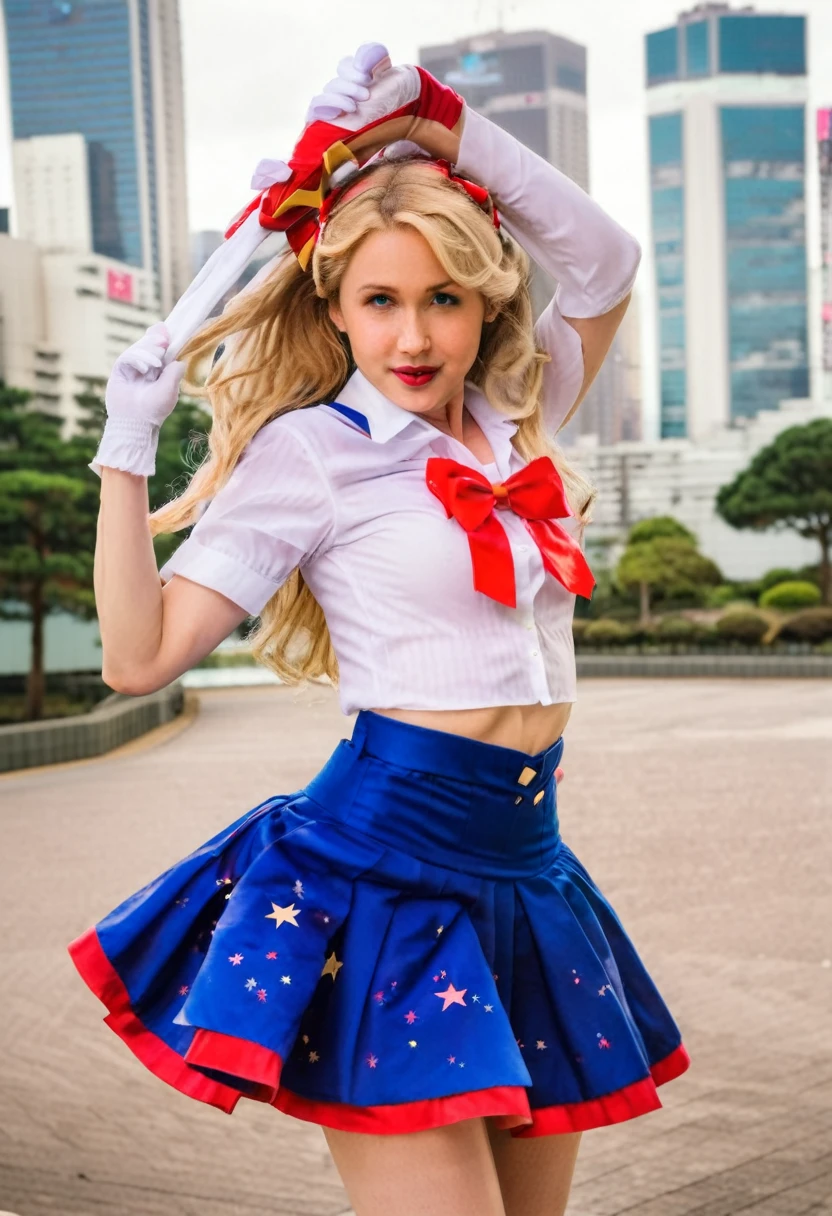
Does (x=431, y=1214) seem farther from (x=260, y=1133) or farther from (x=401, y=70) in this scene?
(x=260, y=1133)

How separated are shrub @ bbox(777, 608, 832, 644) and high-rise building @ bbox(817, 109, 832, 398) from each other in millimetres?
65407

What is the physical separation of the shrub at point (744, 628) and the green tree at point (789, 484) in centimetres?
686

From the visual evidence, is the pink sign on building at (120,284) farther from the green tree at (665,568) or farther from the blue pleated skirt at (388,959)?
the blue pleated skirt at (388,959)

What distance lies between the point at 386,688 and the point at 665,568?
24847 millimetres

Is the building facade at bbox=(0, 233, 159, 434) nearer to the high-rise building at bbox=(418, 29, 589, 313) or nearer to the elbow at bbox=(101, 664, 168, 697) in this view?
the elbow at bbox=(101, 664, 168, 697)

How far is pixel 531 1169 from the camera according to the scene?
1.90 m

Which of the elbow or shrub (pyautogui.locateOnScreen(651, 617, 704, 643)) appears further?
shrub (pyautogui.locateOnScreen(651, 617, 704, 643))

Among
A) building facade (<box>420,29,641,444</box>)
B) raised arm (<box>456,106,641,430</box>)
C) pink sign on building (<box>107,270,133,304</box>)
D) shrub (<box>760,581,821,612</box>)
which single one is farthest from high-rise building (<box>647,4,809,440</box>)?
raised arm (<box>456,106,641,430</box>)

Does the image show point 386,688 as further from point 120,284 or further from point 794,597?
point 120,284

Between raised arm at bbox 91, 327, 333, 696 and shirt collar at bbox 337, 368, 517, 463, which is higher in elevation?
shirt collar at bbox 337, 368, 517, 463

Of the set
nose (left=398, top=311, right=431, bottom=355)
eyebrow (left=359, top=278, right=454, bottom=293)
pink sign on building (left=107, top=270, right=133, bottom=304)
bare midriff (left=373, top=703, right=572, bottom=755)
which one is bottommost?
bare midriff (left=373, top=703, right=572, bottom=755)

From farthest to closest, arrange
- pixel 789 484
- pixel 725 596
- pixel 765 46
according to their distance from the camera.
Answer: pixel 765 46 → pixel 725 596 → pixel 789 484

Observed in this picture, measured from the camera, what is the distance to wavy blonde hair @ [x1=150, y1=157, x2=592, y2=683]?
184 centimetres

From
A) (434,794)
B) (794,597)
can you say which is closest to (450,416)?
(434,794)
